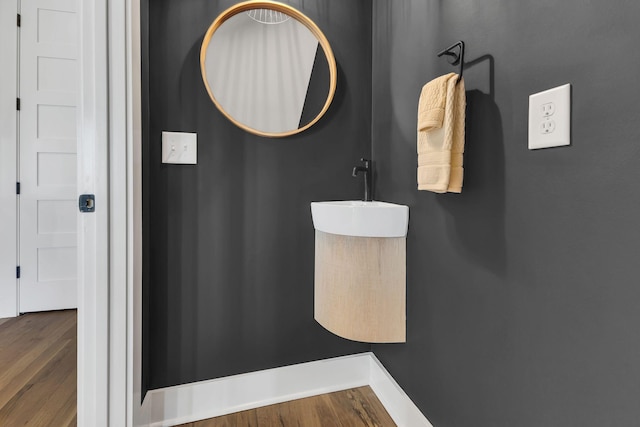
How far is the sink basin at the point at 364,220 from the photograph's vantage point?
47.6 inches

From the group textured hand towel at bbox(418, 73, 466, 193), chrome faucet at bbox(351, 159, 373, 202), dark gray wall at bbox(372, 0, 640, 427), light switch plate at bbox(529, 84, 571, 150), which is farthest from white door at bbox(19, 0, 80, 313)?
light switch plate at bbox(529, 84, 571, 150)

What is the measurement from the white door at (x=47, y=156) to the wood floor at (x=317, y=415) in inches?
82.9

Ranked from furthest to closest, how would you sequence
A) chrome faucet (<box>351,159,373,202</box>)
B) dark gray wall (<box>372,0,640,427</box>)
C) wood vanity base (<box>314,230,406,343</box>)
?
chrome faucet (<box>351,159,373,202</box>), wood vanity base (<box>314,230,406,343</box>), dark gray wall (<box>372,0,640,427</box>)

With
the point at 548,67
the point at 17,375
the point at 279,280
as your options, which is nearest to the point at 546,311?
the point at 548,67

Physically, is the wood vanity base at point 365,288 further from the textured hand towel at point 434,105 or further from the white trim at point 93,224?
the white trim at point 93,224

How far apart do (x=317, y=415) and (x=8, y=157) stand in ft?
9.51

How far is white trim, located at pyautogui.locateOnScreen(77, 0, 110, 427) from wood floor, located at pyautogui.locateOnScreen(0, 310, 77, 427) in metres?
0.51

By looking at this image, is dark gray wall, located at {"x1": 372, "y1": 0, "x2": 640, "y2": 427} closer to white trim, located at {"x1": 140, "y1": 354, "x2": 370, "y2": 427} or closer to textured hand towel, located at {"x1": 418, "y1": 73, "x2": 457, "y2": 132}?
textured hand towel, located at {"x1": 418, "y1": 73, "x2": 457, "y2": 132}

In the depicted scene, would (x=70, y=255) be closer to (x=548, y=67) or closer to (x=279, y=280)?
(x=279, y=280)

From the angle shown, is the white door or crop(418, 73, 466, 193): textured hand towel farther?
the white door

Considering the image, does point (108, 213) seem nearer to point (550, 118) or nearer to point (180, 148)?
point (180, 148)

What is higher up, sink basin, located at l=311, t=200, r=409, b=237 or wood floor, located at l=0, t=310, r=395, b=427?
sink basin, located at l=311, t=200, r=409, b=237

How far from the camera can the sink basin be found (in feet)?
3.97

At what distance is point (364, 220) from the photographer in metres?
1.21
